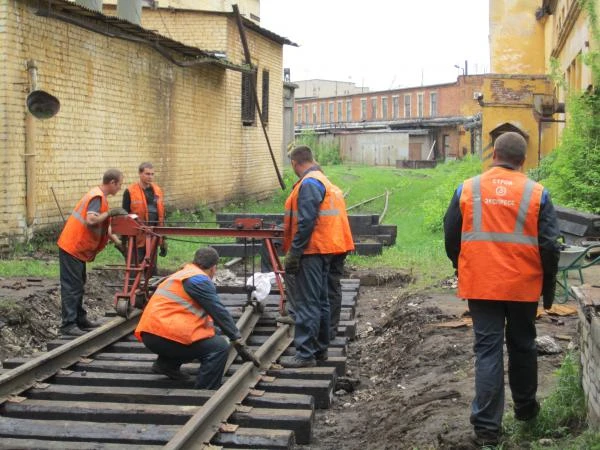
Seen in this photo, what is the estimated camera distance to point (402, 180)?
34656mm

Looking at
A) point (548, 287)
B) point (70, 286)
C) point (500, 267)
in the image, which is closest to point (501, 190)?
point (500, 267)

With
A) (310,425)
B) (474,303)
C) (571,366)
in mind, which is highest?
(474,303)

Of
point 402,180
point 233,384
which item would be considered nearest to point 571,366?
point 233,384

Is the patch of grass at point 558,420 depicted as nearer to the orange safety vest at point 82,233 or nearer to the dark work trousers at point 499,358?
the dark work trousers at point 499,358

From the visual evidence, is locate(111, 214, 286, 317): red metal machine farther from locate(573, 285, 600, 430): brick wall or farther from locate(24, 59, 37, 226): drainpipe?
locate(24, 59, 37, 226): drainpipe

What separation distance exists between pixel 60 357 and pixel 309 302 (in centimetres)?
228

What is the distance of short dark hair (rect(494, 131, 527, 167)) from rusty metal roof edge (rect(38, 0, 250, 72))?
10906mm

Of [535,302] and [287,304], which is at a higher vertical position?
[535,302]

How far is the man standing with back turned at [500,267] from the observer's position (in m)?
5.13

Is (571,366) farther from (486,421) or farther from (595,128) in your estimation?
(595,128)

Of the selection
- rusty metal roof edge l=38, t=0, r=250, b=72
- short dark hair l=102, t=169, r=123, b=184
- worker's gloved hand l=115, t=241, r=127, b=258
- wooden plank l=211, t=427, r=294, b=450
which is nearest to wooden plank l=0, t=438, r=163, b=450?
wooden plank l=211, t=427, r=294, b=450

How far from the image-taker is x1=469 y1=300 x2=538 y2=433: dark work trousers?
5.13 meters

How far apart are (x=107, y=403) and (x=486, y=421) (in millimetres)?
2871

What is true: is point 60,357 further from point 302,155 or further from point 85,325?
point 302,155
